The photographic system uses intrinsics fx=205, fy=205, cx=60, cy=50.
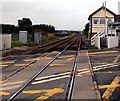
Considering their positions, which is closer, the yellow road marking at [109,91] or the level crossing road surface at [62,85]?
the yellow road marking at [109,91]

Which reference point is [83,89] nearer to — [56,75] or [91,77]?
[91,77]

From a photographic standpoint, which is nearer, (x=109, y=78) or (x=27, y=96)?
(x=27, y=96)

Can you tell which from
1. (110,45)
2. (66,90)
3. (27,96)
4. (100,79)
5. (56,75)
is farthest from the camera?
(110,45)

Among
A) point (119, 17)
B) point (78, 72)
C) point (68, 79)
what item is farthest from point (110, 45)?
point (119, 17)

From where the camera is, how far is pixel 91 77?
26.0 ft

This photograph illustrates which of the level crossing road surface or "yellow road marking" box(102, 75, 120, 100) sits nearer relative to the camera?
"yellow road marking" box(102, 75, 120, 100)

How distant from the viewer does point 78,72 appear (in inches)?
351

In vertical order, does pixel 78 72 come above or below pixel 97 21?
below

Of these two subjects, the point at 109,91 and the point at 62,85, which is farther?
the point at 62,85

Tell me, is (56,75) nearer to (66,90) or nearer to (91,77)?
(91,77)

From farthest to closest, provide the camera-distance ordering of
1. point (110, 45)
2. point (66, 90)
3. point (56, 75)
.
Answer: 1. point (110, 45)
2. point (56, 75)
3. point (66, 90)

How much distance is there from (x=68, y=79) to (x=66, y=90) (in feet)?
4.51

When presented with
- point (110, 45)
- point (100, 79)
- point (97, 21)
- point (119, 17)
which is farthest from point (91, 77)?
point (119, 17)

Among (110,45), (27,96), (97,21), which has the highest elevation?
(97,21)
